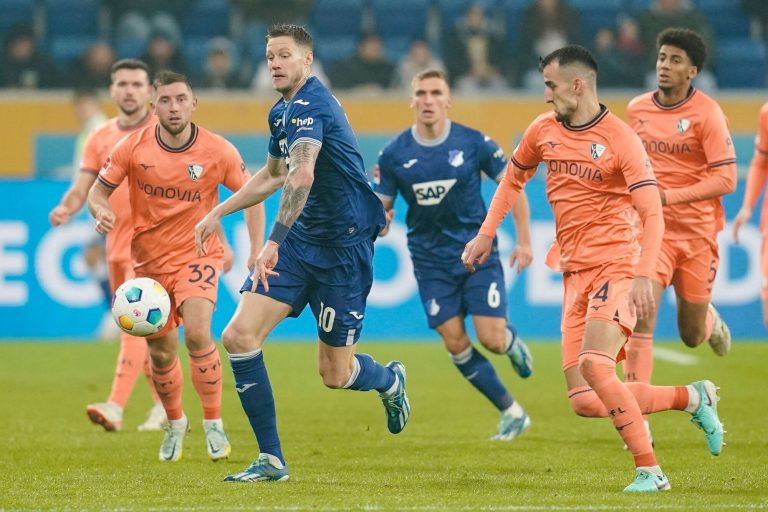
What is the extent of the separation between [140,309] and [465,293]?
2669 millimetres

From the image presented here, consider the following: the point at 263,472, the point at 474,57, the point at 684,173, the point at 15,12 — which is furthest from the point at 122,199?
the point at 15,12

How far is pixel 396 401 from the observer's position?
26.7 ft

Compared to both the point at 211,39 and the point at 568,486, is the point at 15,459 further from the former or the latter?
the point at 211,39

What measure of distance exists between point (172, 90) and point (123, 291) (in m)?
1.22

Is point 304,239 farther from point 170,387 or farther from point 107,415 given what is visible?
point 107,415

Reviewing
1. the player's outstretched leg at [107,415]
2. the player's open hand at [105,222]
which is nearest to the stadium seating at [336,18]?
the player's outstretched leg at [107,415]

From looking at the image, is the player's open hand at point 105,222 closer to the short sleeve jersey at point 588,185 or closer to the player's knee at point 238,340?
the player's knee at point 238,340

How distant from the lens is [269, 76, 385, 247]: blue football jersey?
7098 millimetres

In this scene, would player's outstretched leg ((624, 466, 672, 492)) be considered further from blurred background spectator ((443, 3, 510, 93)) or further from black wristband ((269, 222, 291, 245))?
blurred background spectator ((443, 3, 510, 93))

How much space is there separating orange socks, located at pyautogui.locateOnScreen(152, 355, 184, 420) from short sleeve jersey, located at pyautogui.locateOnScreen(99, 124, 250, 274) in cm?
61

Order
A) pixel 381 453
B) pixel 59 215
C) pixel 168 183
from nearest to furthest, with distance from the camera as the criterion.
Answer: pixel 168 183 → pixel 381 453 → pixel 59 215

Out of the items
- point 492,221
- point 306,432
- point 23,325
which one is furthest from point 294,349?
point 492,221

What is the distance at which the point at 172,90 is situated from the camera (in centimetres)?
812

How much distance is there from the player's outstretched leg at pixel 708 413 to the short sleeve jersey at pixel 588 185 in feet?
2.80
